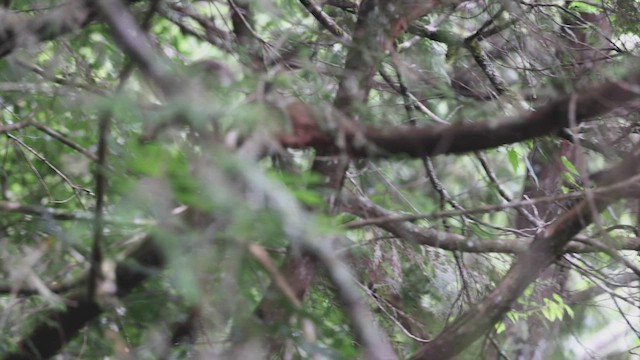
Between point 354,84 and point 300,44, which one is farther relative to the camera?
point 300,44

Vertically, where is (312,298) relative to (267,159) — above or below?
below

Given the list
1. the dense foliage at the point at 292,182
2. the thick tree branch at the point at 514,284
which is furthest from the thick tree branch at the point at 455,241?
the thick tree branch at the point at 514,284

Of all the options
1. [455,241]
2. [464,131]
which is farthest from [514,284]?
[464,131]

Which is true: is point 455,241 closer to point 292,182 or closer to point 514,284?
point 514,284

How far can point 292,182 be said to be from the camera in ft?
5.05

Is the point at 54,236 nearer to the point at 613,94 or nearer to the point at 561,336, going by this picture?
the point at 613,94

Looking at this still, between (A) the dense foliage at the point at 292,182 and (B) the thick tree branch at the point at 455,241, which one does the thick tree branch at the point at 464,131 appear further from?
(B) the thick tree branch at the point at 455,241

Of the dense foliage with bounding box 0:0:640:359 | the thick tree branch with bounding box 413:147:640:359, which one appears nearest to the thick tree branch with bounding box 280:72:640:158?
the dense foliage with bounding box 0:0:640:359

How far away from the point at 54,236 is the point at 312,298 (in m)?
0.83

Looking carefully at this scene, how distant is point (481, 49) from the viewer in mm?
3035

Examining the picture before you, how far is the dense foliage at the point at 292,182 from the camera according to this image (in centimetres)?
149

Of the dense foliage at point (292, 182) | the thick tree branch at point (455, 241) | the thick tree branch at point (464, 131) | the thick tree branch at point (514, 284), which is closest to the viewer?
the dense foliage at point (292, 182)

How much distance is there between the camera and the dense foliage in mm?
1485

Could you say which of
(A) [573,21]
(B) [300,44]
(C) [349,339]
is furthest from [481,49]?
(C) [349,339]
